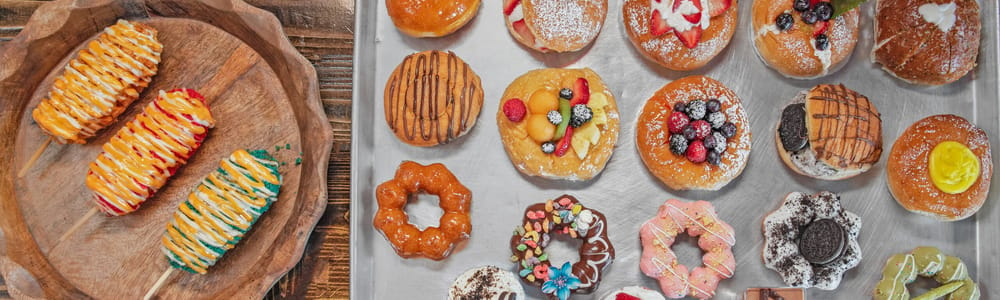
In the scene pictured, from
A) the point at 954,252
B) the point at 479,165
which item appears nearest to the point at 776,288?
the point at 954,252

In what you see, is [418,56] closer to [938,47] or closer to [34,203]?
[34,203]

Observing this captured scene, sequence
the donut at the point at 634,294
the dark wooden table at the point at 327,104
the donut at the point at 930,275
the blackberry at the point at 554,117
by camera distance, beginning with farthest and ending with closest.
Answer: the dark wooden table at the point at 327,104, the donut at the point at 930,275, the donut at the point at 634,294, the blackberry at the point at 554,117

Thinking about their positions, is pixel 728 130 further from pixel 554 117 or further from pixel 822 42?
pixel 554 117

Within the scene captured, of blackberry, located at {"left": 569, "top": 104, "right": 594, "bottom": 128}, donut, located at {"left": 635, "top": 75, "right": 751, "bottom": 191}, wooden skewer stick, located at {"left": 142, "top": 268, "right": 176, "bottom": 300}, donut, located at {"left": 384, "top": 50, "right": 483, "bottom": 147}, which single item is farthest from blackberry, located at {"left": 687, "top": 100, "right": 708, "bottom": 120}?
wooden skewer stick, located at {"left": 142, "top": 268, "right": 176, "bottom": 300}

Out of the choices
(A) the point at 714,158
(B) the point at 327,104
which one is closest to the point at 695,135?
(A) the point at 714,158

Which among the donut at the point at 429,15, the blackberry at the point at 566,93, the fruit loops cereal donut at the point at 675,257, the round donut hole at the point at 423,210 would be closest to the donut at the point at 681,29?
the blackberry at the point at 566,93

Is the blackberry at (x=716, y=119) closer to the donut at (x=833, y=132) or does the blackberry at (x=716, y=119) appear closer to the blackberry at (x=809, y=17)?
the donut at (x=833, y=132)
